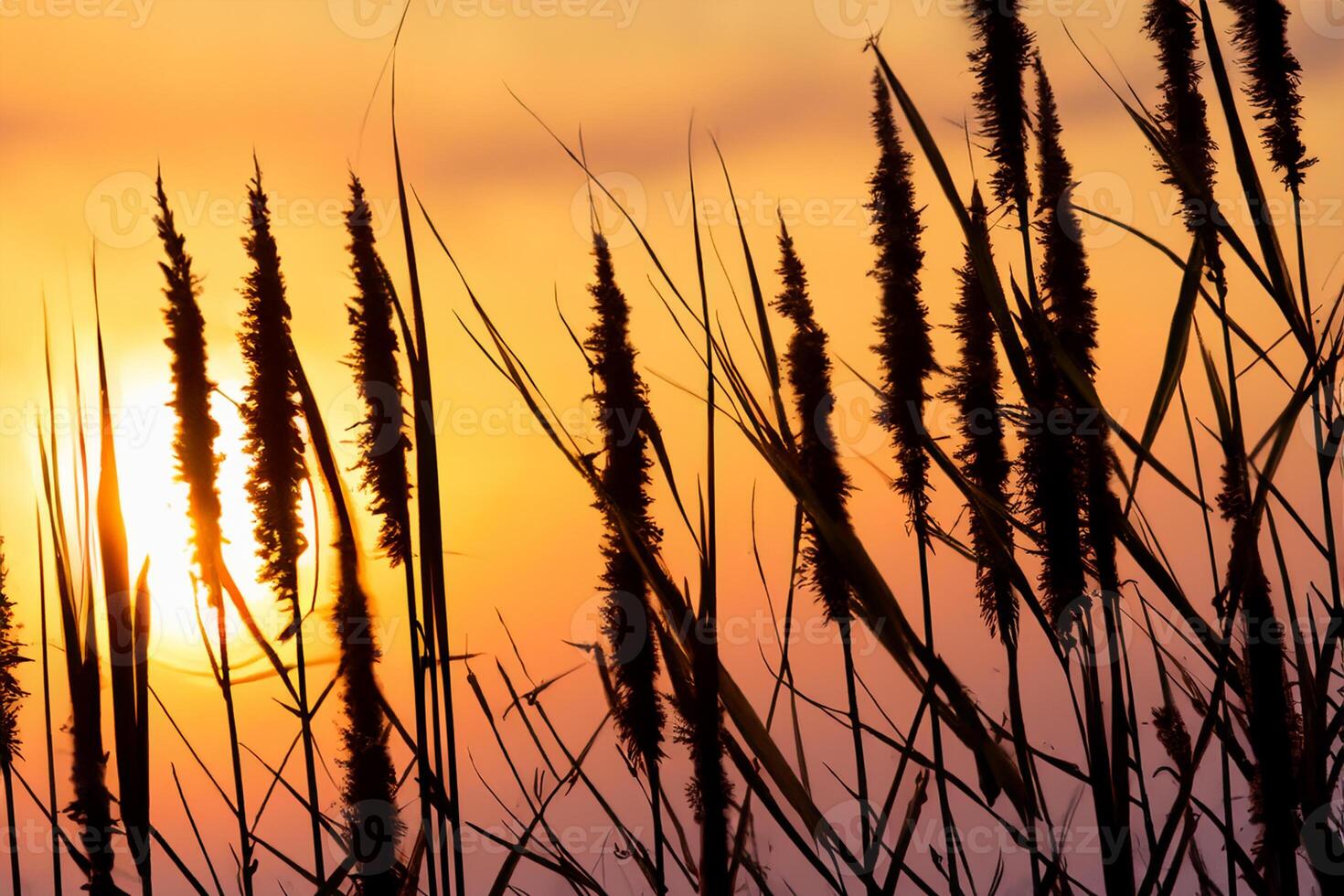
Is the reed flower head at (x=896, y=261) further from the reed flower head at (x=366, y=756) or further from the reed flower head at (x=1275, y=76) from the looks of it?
the reed flower head at (x=366, y=756)

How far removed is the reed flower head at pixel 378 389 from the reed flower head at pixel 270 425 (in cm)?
17

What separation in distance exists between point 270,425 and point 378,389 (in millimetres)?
356

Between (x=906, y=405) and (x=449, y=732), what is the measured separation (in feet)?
2.62

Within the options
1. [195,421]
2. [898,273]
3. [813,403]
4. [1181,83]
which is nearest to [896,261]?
[898,273]

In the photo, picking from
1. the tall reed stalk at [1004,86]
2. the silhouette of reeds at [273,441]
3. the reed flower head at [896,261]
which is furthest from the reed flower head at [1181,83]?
the silhouette of reeds at [273,441]

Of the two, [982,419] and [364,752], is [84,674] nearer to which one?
[364,752]

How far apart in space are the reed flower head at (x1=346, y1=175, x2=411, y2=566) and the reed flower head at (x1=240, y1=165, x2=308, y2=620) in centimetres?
17

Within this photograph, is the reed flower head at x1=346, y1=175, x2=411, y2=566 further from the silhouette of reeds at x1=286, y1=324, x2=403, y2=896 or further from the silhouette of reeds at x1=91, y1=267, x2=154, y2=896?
the silhouette of reeds at x1=91, y1=267, x2=154, y2=896

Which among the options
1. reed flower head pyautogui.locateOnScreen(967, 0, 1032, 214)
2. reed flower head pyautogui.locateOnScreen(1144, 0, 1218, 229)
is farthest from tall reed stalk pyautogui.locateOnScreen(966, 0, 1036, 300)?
reed flower head pyautogui.locateOnScreen(1144, 0, 1218, 229)

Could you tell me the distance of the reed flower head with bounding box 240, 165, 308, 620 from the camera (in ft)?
7.09

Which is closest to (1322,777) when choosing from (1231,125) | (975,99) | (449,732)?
(1231,125)

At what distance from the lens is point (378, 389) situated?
2.33 m

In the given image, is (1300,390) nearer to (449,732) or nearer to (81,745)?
(449,732)

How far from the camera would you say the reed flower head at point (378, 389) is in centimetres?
197
